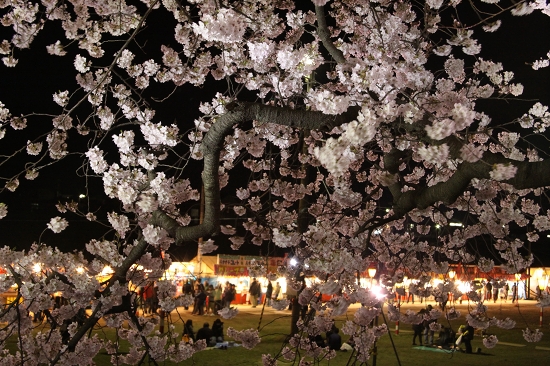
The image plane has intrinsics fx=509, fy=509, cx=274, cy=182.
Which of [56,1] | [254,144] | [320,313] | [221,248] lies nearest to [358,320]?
[320,313]

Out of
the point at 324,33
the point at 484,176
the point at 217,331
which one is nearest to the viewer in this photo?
the point at 484,176

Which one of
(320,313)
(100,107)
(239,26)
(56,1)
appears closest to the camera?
(239,26)

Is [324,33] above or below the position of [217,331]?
above

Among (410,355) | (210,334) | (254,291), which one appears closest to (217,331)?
(210,334)

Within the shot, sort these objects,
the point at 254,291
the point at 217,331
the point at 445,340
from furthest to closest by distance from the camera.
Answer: the point at 254,291 < the point at 445,340 < the point at 217,331

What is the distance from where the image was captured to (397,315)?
715 centimetres

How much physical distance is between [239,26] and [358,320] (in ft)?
13.5

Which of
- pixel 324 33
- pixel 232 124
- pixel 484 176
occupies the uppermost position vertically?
pixel 324 33

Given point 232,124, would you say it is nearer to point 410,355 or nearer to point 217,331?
point 217,331

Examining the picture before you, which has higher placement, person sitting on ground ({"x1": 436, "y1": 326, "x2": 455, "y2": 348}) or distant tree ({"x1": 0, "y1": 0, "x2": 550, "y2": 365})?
distant tree ({"x1": 0, "y1": 0, "x2": 550, "y2": 365})

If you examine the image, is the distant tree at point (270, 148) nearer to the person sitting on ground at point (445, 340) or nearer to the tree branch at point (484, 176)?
the tree branch at point (484, 176)

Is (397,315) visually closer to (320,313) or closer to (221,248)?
(320,313)

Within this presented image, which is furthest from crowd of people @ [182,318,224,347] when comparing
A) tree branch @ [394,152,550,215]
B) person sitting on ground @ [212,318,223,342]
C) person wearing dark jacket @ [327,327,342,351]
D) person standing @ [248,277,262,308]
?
tree branch @ [394,152,550,215]

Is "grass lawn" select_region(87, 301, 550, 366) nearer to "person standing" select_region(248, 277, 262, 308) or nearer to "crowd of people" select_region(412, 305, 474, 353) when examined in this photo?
"crowd of people" select_region(412, 305, 474, 353)
